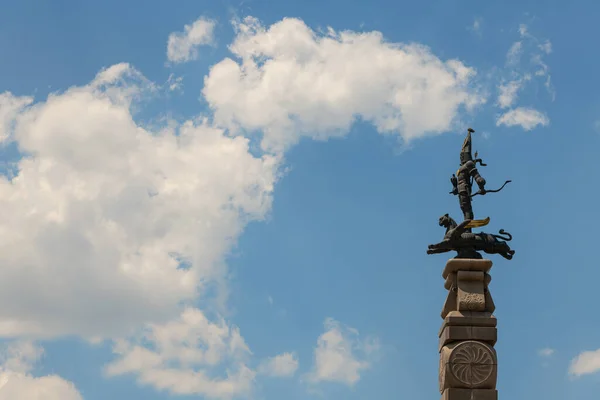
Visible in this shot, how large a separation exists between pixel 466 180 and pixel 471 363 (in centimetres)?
510

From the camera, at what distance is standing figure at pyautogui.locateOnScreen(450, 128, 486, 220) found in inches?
890

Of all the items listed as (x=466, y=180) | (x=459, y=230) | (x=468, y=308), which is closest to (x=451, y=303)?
(x=468, y=308)

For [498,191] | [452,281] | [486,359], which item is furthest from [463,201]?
[486,359]

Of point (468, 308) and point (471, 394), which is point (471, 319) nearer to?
point (468, 308)

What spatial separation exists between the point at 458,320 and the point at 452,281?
1048mm

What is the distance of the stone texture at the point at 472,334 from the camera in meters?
20.8

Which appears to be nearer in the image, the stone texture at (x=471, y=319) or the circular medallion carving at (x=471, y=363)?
the circular medallion carving at (x=471, y=363)

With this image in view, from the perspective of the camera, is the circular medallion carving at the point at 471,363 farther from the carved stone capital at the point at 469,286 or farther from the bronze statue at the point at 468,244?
the bronze statue at the point at 468,244

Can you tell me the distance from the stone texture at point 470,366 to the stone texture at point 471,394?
10 cm

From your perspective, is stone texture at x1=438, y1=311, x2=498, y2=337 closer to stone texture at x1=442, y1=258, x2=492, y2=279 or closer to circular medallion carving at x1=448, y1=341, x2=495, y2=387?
circular medallion carving at x1=448, y1=341, x2=495, y2=387

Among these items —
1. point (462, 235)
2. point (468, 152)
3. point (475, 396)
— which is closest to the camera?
point (475, 396)

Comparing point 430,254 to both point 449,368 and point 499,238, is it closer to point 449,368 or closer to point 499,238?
point 499,238

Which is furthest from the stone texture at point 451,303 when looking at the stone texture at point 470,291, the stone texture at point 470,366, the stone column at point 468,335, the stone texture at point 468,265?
the stone texture at point 470,366

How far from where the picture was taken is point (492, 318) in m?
20.9
